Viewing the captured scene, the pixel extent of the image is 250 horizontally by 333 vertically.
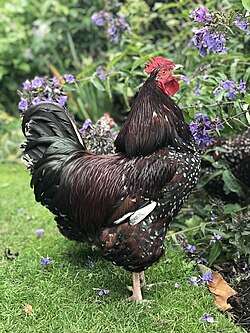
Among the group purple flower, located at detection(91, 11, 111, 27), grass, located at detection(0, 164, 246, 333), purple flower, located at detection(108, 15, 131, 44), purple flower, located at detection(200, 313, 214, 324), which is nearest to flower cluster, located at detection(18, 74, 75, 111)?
grass, located at detection(0, 164, 246, 333)

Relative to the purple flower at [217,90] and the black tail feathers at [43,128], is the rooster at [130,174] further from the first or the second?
the purple flower at [217,90]

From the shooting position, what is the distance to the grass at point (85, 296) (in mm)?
3281

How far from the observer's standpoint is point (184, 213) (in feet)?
15.3

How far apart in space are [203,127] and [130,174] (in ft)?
2.55

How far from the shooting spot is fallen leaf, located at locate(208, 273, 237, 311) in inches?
140

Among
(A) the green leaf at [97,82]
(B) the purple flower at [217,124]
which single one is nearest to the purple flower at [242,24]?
(B) the purple flower at [217,124]

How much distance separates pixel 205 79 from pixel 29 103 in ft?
4.54

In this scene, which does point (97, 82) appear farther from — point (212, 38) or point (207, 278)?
point (207, 278)

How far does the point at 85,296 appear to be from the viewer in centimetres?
360

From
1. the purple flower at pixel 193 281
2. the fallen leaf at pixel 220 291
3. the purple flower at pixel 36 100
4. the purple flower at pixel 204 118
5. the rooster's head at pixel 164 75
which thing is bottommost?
the fallen leaf at pixel 220 291

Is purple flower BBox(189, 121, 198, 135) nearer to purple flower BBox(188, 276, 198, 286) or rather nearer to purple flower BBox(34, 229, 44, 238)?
purple flower BBox(188, 276, 198, 286)

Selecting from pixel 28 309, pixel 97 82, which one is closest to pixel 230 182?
pixel 97 82

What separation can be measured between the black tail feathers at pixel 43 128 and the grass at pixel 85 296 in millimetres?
807

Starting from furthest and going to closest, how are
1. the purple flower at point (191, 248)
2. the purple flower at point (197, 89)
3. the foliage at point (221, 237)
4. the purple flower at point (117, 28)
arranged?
1. the purple flower at point (117, 28)
2. the purple flower at point (197, 89)
3. the purple flower at point (191, 248)
4. the foliage at point (221, 237)
